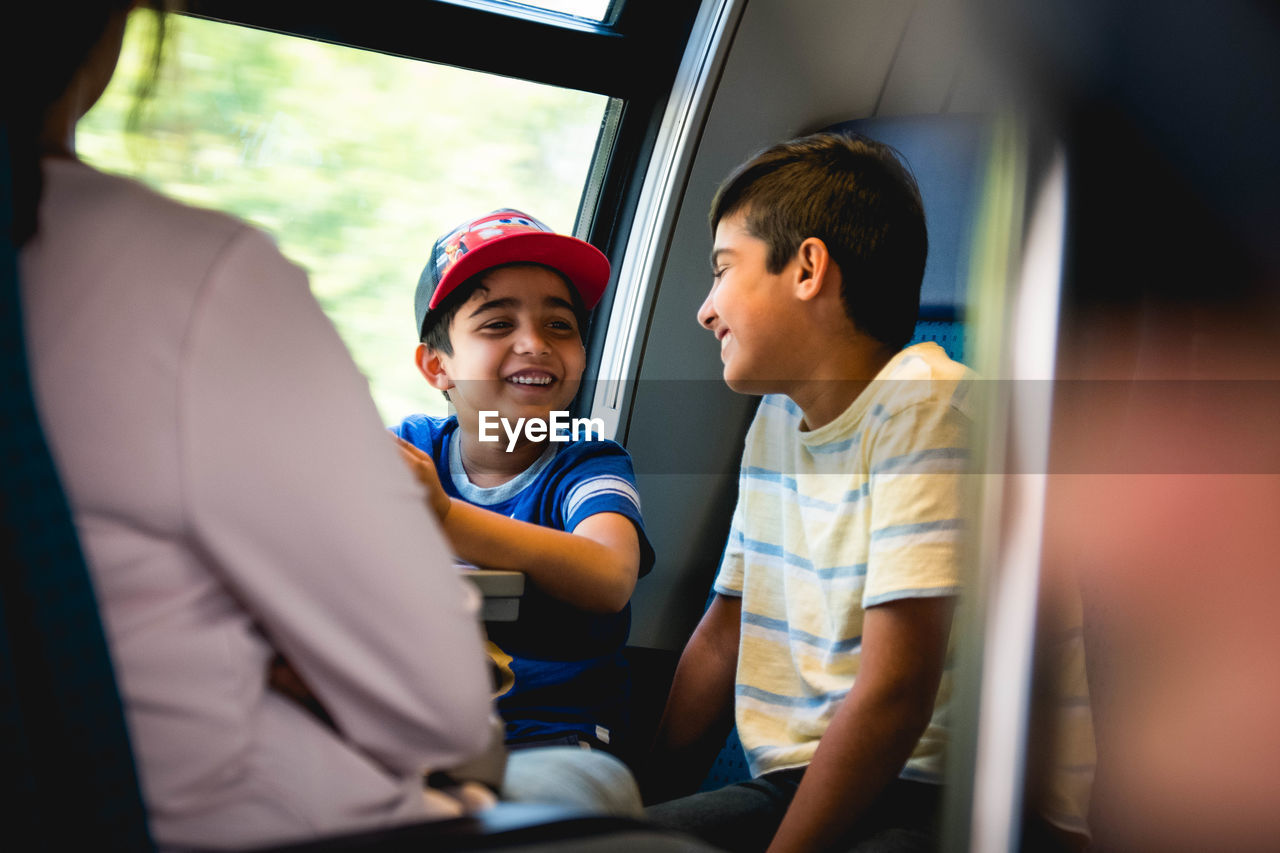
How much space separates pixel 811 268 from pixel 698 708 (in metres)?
0.77

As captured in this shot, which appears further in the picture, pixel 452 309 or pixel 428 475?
pixel 452 309

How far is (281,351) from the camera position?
62cm

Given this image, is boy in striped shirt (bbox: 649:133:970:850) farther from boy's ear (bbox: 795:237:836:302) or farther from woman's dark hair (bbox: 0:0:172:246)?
woman's dark hair (bbox: 0:0:172:246)

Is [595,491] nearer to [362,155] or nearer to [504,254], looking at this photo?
[504,254]

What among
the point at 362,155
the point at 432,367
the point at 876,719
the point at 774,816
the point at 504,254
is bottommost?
the point at 774,816

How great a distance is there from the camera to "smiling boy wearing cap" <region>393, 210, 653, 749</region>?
Answer: 1.46m

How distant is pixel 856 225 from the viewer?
152 cm

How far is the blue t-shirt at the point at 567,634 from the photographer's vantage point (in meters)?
1.46

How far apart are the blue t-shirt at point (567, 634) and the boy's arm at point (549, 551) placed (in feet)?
0.35

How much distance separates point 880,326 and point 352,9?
1102mm

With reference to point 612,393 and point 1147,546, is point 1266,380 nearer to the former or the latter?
point 1147,546

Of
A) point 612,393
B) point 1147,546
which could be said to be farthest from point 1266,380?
point 612,393

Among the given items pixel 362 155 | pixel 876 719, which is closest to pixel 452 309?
pixel 362 155

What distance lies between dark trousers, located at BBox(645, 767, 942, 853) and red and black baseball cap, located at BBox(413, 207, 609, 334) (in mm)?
834
